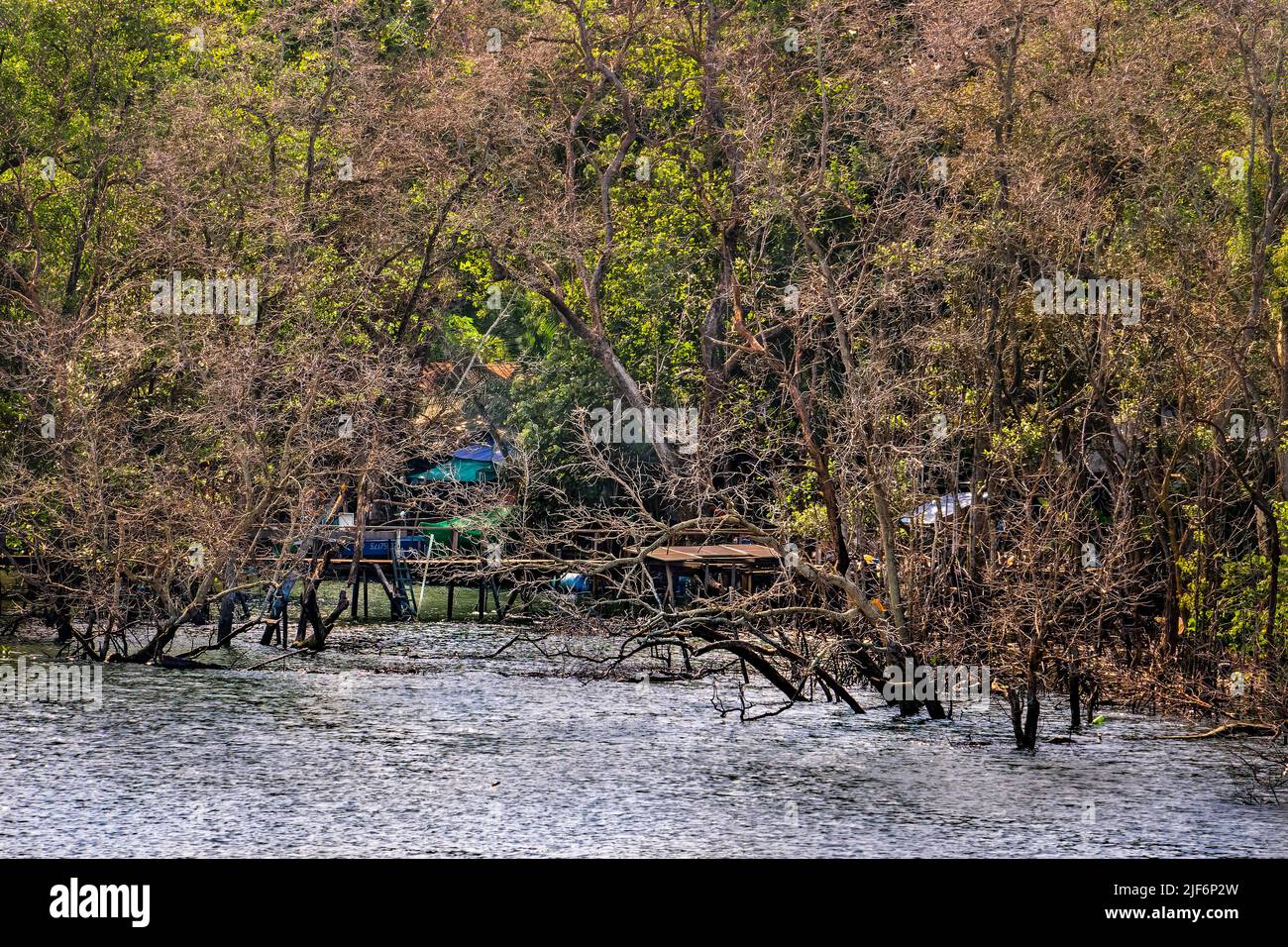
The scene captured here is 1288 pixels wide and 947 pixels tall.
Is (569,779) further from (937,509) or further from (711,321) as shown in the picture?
(711,321)

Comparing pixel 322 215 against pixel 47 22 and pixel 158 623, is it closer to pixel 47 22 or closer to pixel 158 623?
pixel 47 22

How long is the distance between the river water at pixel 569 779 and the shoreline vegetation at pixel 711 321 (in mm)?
1005

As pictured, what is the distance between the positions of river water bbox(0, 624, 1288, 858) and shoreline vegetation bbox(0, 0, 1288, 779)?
1005 mm

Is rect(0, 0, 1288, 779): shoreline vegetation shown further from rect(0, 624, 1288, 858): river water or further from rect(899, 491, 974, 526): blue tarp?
rect(0, 624, 1288, 858): river water

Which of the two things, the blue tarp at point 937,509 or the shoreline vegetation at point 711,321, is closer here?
the shoreline vegetation at point 711,321

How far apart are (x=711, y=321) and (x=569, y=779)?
1795 centimetres

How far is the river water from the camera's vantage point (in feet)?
50.5

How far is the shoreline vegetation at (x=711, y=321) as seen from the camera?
72.0 ft

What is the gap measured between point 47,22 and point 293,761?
48.2 feet

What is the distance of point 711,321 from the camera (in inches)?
1382

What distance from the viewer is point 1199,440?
23266mm

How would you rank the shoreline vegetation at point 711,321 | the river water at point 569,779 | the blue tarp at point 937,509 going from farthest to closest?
the blue tarp at point 937,509, the shoreline vegetation at point 711,321, the river water at point 569,779

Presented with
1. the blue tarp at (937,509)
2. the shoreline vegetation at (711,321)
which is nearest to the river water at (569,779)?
the shoreline vegetation at (711,321)

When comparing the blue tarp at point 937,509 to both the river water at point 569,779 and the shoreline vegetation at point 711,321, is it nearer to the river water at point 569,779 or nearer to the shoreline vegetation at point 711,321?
the shoreline vegetation at point 711,321
